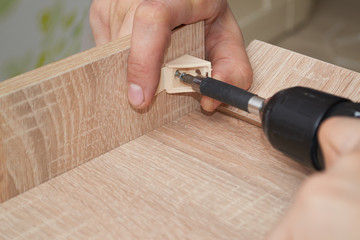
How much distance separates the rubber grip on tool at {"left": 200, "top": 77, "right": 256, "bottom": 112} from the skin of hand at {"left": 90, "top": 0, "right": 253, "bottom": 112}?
0.03m

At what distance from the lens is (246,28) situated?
198cm

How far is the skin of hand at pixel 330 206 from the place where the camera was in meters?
0.29

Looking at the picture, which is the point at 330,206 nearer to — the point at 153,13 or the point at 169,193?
the point at 169,193

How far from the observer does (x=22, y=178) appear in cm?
49

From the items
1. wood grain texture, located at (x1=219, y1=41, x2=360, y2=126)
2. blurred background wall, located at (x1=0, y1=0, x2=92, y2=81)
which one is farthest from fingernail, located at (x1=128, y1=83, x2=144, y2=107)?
blurred background wall, located at (x1=0, y1=0, x2=92, y2=81)

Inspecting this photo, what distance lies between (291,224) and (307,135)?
0.41 feet

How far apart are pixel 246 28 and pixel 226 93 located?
4.92 ft

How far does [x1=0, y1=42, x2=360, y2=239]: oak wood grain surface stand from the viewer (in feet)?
1.45

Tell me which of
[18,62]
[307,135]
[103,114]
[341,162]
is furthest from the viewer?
[18,62]

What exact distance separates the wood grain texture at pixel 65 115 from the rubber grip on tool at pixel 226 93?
6 centimetres

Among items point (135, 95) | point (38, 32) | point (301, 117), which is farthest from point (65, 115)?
point (38, 32)

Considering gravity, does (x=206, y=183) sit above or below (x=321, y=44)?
above

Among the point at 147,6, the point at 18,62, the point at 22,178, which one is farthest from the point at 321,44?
the point at 22,178

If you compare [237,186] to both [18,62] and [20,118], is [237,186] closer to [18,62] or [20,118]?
[20,118]
